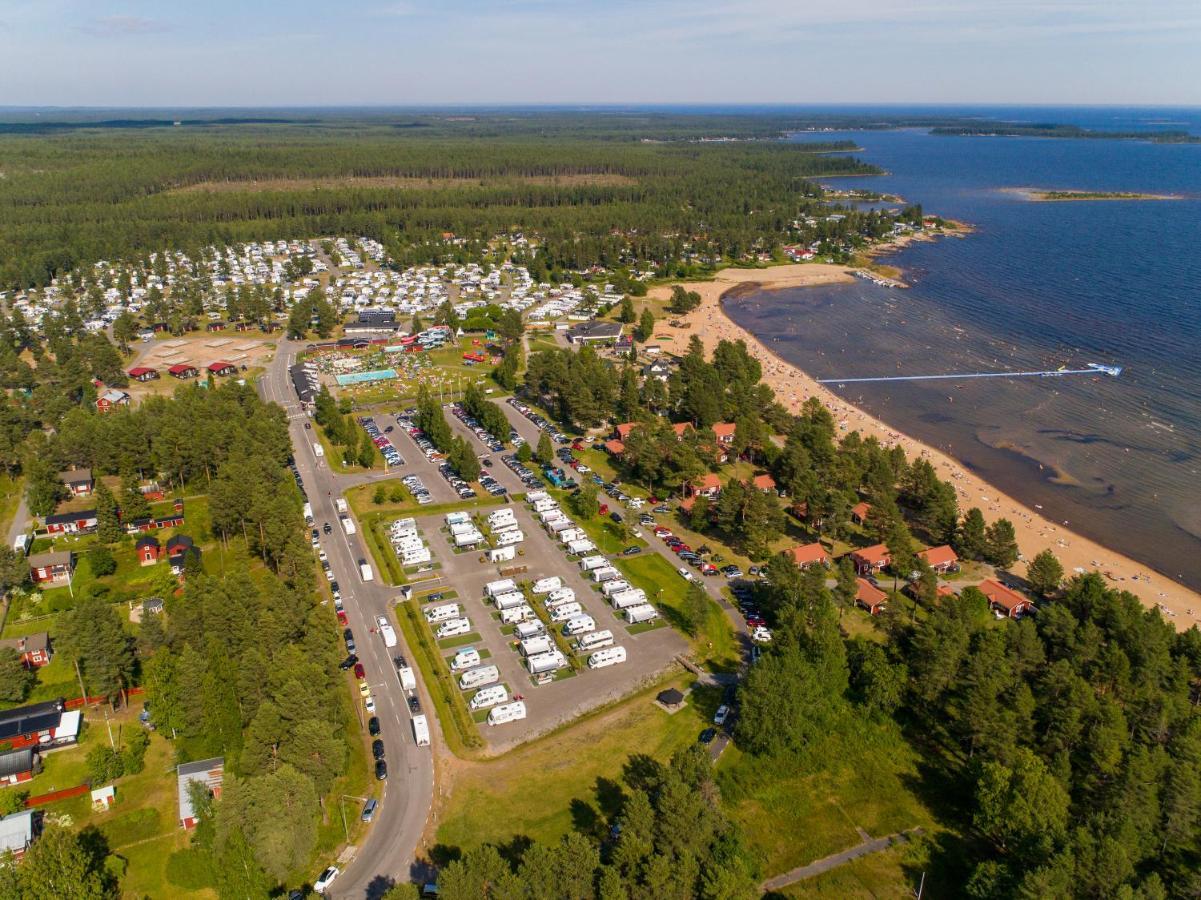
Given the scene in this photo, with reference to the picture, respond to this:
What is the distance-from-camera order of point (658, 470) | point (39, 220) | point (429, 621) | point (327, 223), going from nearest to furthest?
point (429, 621), point (658, 470), point (39, 220), point (327, 223)

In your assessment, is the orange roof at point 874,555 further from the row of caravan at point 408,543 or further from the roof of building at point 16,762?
the roof of building at point 16,762

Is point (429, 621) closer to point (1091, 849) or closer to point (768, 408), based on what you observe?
point (1091, 849)

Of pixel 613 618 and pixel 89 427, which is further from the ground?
pixel 89 427

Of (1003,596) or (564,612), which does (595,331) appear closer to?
(564,612)

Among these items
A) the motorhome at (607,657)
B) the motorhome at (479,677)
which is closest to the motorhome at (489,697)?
the motorhome at (479,677)

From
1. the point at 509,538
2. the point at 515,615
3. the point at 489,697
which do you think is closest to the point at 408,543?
the point at 509,538

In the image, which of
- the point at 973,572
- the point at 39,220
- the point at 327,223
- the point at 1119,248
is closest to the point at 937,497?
the point at 973,572

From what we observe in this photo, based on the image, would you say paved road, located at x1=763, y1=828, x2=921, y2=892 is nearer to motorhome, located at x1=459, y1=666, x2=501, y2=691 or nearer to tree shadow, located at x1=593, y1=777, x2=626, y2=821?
tree shadow, located at x1=593, y1=777, x2=626, y2=821
